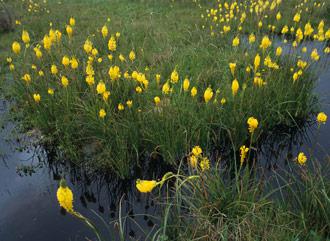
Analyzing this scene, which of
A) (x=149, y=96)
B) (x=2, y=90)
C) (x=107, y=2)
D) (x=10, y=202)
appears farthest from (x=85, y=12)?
(x=10, y=202)

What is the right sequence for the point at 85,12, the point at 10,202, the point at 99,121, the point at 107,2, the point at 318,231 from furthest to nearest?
the point at 107,2 < the point at 85,12 < the point at 99,121 < the point at 10,202 < the point at 318,231

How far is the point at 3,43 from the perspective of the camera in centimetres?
850

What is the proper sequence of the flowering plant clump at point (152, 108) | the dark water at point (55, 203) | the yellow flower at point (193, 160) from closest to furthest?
the yellow flower at point (193, 160), the dark water at point (55, 203), the flowering plant clump at point (152, 108)

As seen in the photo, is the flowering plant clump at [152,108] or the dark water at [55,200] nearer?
the dark water at [55,200]

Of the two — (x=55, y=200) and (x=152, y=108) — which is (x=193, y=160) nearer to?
(x=152, y=108)

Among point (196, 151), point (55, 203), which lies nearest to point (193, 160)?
point (196, 151)

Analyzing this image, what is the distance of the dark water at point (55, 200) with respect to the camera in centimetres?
379

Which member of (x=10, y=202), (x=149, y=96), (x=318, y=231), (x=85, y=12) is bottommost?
(x=10, y=202)

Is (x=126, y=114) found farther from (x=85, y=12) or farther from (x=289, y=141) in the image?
(x=85, y=12)

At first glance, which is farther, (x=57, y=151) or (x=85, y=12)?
(x=85, y=12)

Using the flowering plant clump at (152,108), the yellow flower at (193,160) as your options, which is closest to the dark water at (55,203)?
the flowering plant clump at (152,108)

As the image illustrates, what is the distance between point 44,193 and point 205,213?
2.12m

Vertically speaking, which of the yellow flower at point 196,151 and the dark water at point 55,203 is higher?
the yellow flower at point 196,151

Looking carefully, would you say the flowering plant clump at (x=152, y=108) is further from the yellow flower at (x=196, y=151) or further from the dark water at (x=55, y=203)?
the yellow flower at (x=196, y=151)
